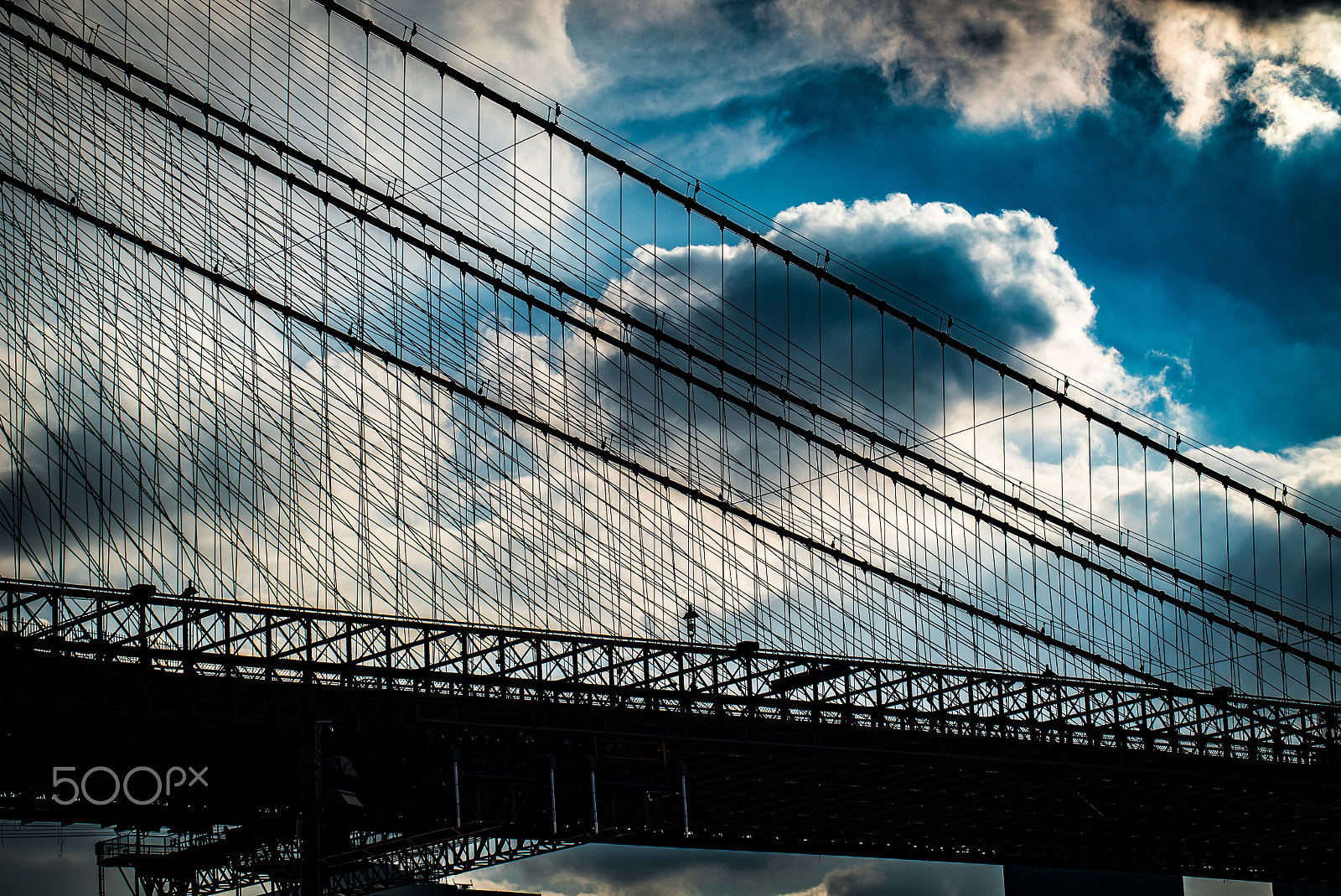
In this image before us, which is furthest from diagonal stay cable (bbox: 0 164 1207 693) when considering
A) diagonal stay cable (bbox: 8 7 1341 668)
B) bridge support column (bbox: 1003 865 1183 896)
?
bridge support column (bbox: 1003 865 1183 896)

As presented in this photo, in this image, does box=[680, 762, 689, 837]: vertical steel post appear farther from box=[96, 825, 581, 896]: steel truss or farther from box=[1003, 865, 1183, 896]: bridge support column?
box=[1003, 865, 1183, 896]: bridge support column

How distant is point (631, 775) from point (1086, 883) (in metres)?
140

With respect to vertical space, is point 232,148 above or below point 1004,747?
above

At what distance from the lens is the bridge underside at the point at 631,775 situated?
31.8m

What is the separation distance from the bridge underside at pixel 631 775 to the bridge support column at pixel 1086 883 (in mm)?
100675

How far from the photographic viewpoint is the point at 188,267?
40438 mm

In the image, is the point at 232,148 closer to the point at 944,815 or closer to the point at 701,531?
the point at 701,531

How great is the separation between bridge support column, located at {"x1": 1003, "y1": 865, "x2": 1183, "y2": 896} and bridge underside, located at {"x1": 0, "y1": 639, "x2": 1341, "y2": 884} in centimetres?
10068

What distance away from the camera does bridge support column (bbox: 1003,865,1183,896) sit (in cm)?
15238

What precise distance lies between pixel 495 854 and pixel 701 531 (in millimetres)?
14639

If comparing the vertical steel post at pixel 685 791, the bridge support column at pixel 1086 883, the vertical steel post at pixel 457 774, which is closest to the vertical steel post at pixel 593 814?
the vertical steel post at pixel 685 791

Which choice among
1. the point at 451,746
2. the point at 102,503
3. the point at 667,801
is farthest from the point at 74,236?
the point at 667,801

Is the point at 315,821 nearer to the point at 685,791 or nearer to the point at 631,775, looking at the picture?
the point at 685,791

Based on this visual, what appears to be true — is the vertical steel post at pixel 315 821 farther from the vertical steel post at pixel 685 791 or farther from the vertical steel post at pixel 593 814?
the vertical steel post at pixel 685 791
